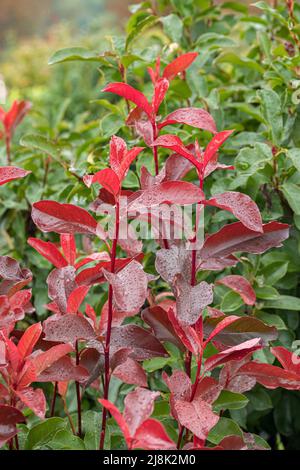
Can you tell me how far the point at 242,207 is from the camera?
103cm

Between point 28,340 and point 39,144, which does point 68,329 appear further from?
point 39,144

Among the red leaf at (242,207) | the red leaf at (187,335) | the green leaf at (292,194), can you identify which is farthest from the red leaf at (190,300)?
Answer: the green leaf at (292,194)

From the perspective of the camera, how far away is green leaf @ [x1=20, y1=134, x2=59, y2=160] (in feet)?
5.47

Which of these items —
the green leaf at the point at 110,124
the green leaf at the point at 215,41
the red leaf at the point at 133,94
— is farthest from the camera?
the green leaf at the point at 215,41

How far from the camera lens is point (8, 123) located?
6.31 ft

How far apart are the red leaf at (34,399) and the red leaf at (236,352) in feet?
0.78

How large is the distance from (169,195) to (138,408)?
30cm

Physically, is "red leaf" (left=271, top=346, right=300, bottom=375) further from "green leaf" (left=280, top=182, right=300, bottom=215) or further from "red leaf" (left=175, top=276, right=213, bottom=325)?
"green leaf" (left=280, top=182, right=300, bottom=215)

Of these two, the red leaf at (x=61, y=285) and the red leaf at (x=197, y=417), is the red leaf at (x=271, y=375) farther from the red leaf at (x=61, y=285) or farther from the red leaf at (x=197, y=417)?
the red leaf at (x=61, y=285)

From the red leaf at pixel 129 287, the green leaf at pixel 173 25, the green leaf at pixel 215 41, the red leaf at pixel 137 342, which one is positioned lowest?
the red leaf at pixel 137 342

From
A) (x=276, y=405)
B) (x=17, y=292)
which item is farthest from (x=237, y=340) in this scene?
(x=276, y=405)

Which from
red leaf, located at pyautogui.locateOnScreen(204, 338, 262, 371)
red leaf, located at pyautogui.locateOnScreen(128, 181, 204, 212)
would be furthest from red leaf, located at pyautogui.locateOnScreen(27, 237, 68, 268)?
red leaf, located at pyautogui.locateOnScreen(204, 338, 262, 371)

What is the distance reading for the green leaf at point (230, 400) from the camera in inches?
42.9

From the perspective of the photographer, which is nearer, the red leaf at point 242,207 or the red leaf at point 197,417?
the red leaf at point 197,417
